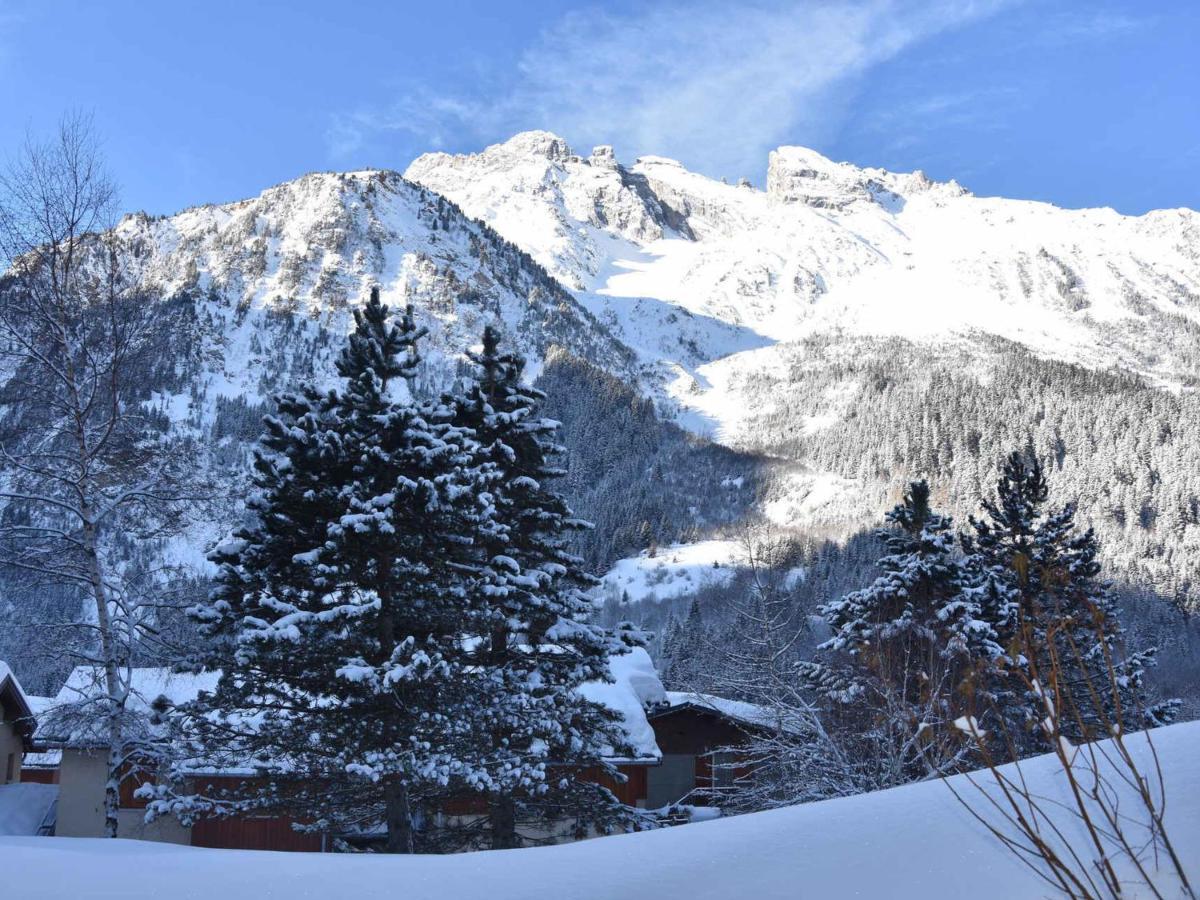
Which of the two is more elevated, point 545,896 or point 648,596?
point 648,596

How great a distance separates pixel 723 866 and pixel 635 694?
72.2 ft

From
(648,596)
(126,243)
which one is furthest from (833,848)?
(648,596)

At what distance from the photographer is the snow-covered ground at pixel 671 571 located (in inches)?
5172

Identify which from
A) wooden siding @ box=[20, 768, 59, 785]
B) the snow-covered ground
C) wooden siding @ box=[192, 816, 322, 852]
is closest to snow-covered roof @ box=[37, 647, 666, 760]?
A: wooden siding @ box=[192, 816, 322, 852]

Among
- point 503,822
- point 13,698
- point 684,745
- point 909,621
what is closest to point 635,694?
point 684,745

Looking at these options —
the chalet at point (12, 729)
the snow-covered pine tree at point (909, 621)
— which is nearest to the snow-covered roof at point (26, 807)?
the chalet at point (12, 729)

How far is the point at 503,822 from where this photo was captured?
1347 cm

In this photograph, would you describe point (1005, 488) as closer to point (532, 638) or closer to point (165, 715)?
point (532, 638)

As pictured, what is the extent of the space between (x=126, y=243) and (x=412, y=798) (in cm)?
902

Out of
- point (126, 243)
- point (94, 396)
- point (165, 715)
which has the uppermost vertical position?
point (126, 243)

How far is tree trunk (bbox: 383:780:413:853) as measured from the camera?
12.1 metres

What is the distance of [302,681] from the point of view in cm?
1261

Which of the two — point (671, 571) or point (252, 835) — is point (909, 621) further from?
point (671, 571)

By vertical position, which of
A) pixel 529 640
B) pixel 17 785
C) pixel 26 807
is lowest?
pixel 26 807
